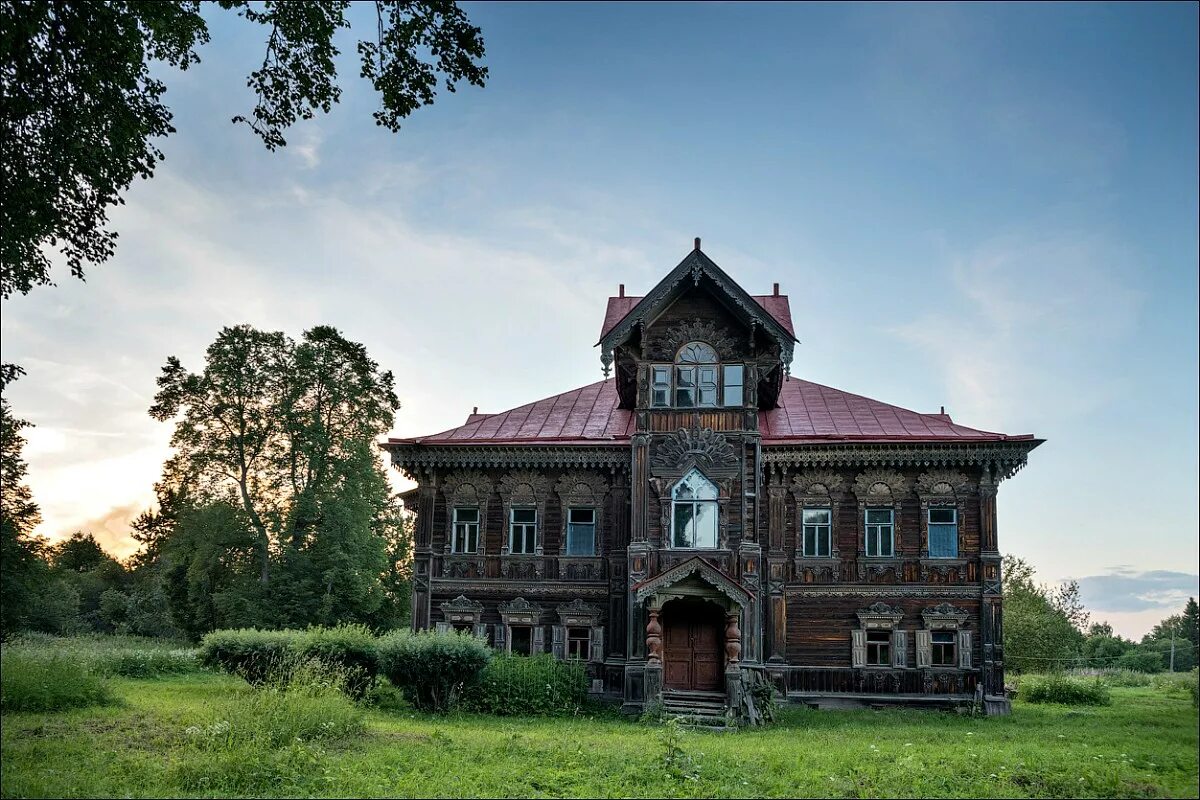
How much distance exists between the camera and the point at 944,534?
23438mm

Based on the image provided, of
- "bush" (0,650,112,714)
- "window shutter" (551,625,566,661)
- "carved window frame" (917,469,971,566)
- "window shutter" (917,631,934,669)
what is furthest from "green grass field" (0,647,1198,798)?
"window shutter" (551,625,566,661)

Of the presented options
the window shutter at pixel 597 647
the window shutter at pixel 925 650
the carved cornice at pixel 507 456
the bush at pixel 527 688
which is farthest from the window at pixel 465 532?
the window shutter at pixel 925 650

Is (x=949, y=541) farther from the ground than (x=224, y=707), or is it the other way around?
(x=949, y=541)

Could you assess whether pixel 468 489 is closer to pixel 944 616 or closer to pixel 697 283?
pixel 697 283

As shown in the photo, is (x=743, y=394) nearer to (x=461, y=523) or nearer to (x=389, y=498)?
(x=461, y=523)

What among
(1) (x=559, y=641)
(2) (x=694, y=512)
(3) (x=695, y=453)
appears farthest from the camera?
(1) (x=559, y=641)

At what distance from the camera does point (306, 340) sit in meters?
34.7

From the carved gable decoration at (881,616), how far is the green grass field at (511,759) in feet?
21.3

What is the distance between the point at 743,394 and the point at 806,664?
699cm

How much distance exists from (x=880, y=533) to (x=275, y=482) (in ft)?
71.4

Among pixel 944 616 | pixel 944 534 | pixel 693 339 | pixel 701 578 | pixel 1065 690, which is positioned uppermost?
pixel 693 339

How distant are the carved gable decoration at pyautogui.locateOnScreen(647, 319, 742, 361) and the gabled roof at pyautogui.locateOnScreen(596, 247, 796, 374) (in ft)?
2.14

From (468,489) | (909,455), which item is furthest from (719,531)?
(468,489)

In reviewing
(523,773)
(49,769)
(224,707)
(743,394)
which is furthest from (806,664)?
(49,769)
